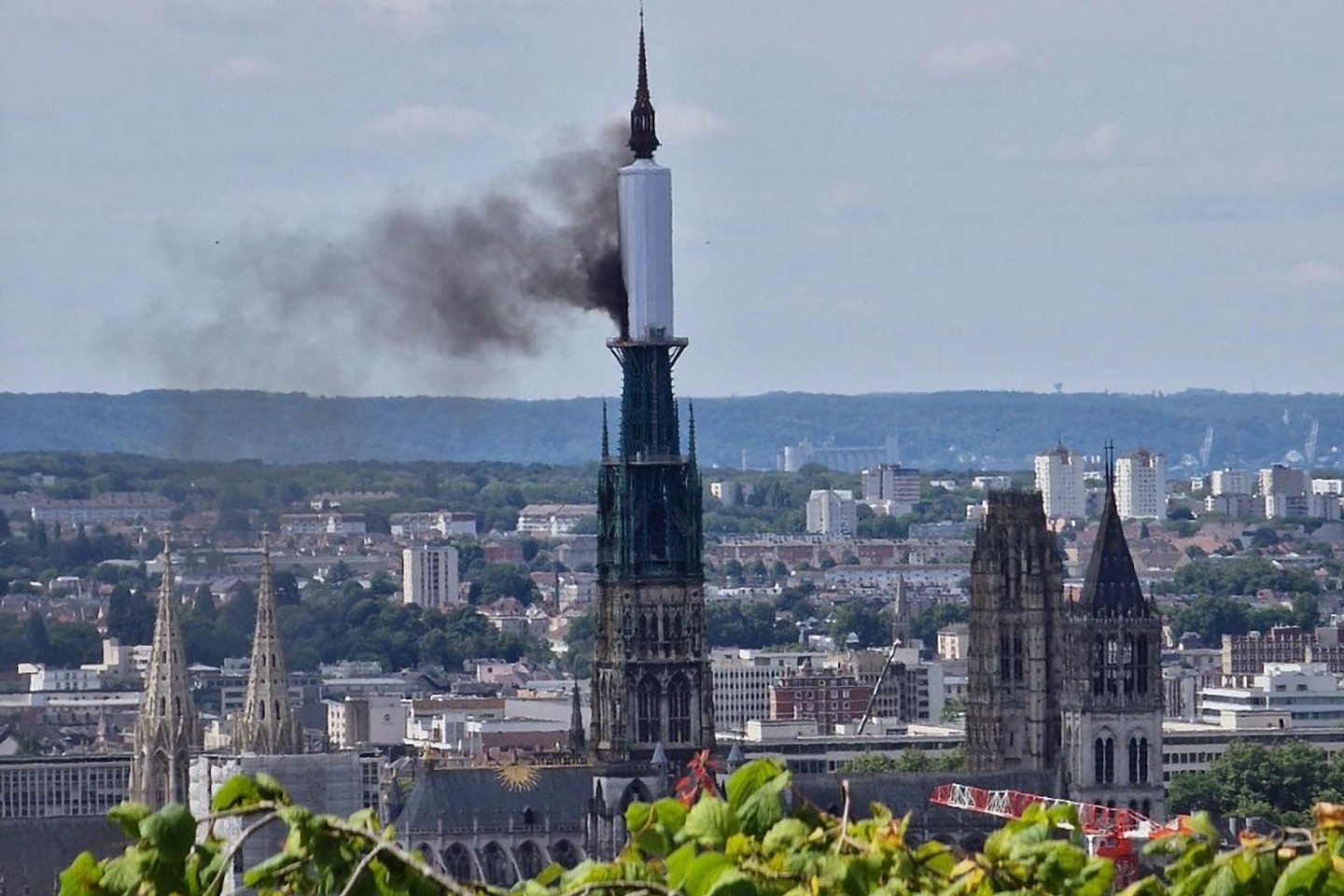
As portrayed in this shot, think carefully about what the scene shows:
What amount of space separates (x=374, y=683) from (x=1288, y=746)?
56481mm

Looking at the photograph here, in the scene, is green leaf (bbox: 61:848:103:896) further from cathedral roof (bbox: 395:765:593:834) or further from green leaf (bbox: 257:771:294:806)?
cathedral roof (bbox: 395:765:593:834)

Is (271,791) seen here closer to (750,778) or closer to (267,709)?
(750,778)

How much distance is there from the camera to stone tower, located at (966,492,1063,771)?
86.2 m

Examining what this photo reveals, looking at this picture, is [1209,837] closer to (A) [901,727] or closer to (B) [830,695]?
(A) [901,727]

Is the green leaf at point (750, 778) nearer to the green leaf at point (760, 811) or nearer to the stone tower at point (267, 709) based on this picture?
the green leaf at point (760, 811)

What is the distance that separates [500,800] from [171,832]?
210ft

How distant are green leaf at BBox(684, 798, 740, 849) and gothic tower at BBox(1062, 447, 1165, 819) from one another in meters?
68.1

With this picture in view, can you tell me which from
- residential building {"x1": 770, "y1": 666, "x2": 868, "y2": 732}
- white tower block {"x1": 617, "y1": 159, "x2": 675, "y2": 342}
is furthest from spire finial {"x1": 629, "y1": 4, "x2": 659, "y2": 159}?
residential building {"x1": 770, "y1": 666, "x2": 868, "y2": 732}

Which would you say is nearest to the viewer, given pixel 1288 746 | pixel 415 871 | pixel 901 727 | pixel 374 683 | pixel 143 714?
pixel 415 871

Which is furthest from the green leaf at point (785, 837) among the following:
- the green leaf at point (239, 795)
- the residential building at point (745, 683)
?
the residential building at point (745, 683)

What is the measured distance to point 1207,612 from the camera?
620ft

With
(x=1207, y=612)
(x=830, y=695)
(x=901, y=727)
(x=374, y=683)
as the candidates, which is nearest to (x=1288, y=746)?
(x=901, y=727)

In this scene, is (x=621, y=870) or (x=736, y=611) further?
(x=736, y=611)

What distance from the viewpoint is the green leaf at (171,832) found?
14961 mm
